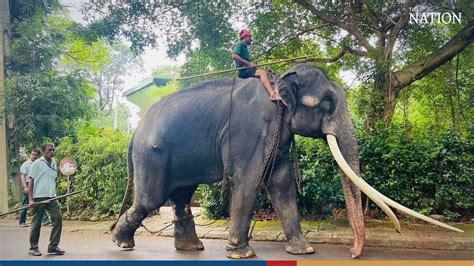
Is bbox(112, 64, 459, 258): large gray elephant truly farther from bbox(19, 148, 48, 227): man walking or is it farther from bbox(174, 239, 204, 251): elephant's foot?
bbox(19, 148, 48, 227): man walking

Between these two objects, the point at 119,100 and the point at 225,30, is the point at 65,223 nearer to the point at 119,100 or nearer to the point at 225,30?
the point at 119,100

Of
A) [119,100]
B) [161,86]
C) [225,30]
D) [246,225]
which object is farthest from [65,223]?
[225,30]

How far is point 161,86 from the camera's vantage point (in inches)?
180

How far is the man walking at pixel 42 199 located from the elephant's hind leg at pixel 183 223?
96 centimetres

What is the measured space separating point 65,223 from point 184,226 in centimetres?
153

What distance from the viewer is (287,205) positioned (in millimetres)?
3891

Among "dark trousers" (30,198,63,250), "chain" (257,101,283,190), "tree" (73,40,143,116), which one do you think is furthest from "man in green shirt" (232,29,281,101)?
"dark trousers" (30,198,63,250)

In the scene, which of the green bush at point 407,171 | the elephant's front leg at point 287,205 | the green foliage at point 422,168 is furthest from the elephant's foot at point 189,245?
the green foliage at point 422,168

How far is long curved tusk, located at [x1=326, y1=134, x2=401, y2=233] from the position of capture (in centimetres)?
354

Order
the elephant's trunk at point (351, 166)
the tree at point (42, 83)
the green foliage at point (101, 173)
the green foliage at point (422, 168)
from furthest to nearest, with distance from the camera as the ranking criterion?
the green foliage at point (101, 173) → the green foliage at point (422, 168) → the tree at point (42, 83) → the elephant's trunk at point (351, 166)

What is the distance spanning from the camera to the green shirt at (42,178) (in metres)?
3.84

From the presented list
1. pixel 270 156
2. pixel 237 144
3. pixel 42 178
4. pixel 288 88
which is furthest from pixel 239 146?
pixel 42 178

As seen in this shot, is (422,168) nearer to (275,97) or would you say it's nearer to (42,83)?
(275,97)

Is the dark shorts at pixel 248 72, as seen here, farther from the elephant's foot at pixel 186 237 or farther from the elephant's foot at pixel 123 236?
the elephant's foot at pixel 123 236
